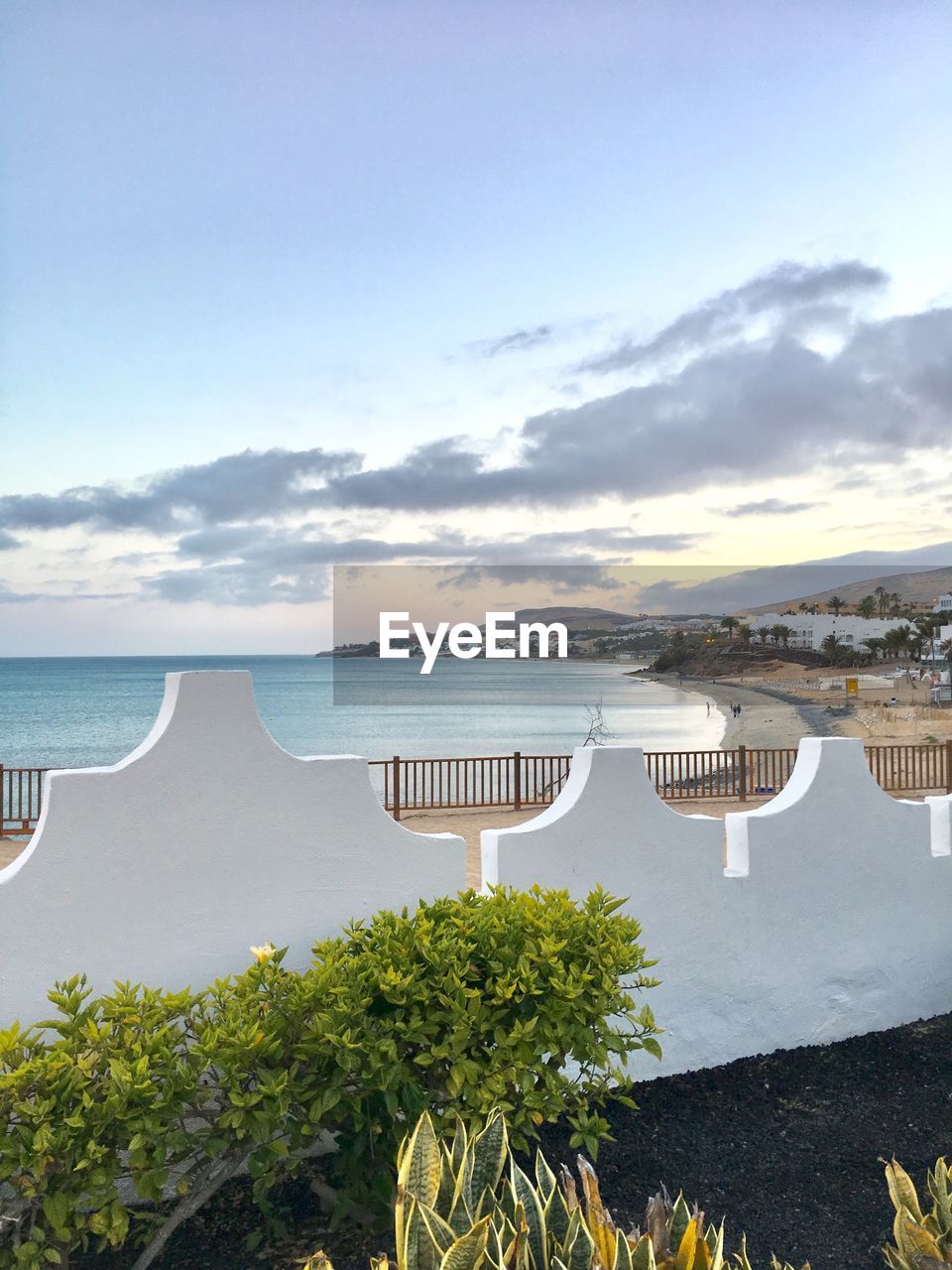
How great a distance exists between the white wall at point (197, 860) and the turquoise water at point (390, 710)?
130ft

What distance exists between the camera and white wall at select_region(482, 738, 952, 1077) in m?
4.54

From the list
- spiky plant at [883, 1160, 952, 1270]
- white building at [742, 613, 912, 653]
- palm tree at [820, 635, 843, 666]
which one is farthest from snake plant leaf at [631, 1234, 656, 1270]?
palm tree at [820, 635, 843, 666]

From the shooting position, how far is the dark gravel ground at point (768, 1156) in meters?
3.41

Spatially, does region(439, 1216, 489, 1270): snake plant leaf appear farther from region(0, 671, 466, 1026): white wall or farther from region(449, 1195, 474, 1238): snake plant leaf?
region(0, 671, 466, 1026): white wall

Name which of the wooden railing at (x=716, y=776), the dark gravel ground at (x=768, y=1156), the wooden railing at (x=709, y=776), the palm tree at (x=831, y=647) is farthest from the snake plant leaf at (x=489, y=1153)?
the palm tree at (x=831, y=647)

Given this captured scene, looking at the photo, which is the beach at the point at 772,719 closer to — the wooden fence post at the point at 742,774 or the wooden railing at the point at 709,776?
the wooden railing at the point at 709,776

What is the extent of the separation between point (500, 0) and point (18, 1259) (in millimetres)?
12481

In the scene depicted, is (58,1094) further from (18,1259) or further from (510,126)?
(510,126)

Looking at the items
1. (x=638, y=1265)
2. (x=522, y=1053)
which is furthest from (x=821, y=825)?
(x=638, y=1265)

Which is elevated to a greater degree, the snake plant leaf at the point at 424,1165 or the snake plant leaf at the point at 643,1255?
the snake plant leaf at the point at 643,1255

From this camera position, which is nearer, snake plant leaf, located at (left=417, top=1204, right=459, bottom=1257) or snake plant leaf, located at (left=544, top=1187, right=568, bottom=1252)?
snake plant leaf, located at (left=417, top=1204, right=459, bottom=1257)

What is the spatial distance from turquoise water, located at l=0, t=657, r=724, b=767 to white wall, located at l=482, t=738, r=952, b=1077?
39180 mm

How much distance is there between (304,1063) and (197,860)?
91cm

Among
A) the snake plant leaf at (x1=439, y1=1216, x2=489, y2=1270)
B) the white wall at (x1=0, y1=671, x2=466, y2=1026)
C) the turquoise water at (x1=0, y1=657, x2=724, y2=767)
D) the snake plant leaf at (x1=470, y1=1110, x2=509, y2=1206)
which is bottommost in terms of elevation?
the turquoise water at (x1=0, y1=657, x2=724, y2=767)
